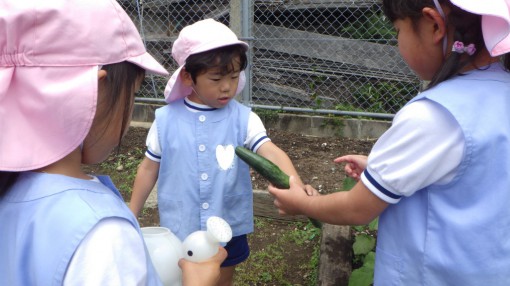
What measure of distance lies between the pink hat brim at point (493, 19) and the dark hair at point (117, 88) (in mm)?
878

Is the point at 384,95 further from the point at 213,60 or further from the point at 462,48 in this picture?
the point at 462,48

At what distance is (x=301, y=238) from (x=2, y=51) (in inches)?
121

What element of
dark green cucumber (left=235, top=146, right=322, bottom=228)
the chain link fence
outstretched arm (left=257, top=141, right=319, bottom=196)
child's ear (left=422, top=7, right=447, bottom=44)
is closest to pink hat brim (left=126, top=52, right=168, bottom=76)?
child's ear (left=422, top=7, right=447, bottom=44)

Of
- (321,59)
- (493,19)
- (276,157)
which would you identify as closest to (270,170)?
(276,157)

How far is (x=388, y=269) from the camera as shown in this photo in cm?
172

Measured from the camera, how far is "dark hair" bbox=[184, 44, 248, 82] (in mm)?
2449

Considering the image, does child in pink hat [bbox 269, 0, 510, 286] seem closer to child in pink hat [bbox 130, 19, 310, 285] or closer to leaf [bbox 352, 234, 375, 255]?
child in pink hat [bbox 130, 19, 310, 285]

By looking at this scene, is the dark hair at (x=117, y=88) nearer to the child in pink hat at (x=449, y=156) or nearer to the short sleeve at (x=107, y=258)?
the short sleeve at (x=107, y=258)

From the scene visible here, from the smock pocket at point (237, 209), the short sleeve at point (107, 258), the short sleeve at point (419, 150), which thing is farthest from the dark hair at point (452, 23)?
the smock pocket at point (237, 209)

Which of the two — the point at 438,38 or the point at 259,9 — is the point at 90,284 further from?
the point at 259,9

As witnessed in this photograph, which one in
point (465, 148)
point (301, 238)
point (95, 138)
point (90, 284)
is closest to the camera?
point (90, 284)

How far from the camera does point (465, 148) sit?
147cm

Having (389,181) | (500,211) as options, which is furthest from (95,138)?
(500,211)

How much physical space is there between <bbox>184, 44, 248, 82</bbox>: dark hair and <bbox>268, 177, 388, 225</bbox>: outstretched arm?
2.39 feet
